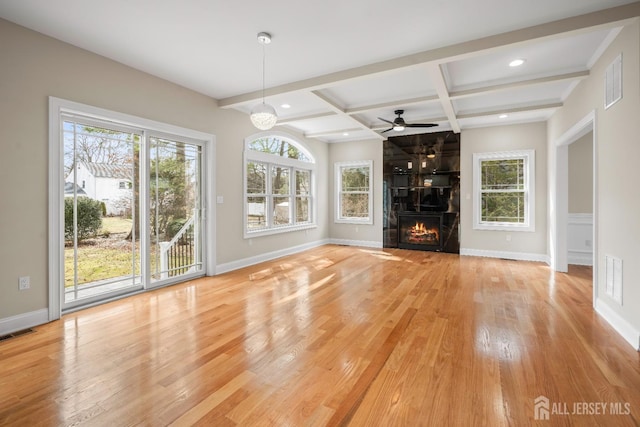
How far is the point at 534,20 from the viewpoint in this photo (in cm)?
273

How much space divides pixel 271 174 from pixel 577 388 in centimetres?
562

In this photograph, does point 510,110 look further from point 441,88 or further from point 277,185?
point 277,185

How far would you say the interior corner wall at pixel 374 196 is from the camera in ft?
25.7

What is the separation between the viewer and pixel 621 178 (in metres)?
2.82

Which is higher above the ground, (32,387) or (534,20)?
(534,20)

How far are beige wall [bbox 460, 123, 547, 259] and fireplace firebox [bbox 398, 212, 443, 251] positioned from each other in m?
0.55

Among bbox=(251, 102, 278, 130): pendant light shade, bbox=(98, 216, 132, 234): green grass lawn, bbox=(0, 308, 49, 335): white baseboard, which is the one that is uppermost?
bbox=(251, 102, 278, 130): pendant light shade

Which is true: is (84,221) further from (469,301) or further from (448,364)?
(469,301)

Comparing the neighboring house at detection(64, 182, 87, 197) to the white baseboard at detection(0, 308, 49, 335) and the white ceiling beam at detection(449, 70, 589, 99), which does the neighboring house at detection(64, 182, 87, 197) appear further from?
the white ceiling beam at detection(449, 70, 589, 99)

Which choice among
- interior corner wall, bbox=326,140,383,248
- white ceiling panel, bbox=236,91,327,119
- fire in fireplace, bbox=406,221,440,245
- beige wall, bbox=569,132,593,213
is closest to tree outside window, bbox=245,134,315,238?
white ceiling panel, bbox=236,91,327,119

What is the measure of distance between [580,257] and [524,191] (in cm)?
158

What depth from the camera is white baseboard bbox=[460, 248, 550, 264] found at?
19.8ft

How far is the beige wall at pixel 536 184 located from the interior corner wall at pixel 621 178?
8.59 ft

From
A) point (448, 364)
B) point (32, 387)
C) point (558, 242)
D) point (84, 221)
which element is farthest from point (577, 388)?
point (84, 221)
